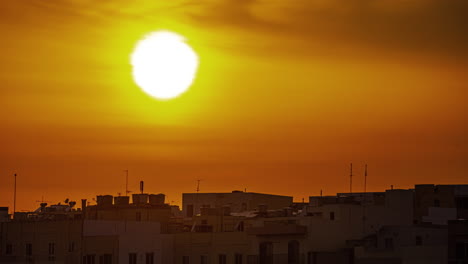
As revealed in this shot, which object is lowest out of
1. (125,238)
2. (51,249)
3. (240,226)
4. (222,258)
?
(222,258)

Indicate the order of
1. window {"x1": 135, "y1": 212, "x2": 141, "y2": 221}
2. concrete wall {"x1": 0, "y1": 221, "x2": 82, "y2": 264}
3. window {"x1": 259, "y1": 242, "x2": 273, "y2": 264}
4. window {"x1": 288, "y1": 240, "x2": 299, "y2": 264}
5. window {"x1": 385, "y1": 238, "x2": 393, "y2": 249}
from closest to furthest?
concrete wall {"x1": 0, "y1": 221, "x2": 82, "y2": 264}
window {"x1": 385, "y1": 238, "x2": 393, "y2": 249}
window {"x1": 288, "y1": 240, "x2": 299, "y2": 264}
window {"x1": 259, "y1": 242, "x2": 273, "y2": 264}
window {"x1": 135, "y1": 212, "x2": 141, "y2": 221}

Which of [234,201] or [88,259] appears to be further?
[234,201]

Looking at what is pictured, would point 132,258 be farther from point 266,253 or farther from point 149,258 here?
point 266,253

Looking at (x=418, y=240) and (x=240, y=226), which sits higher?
(x=240, y=226)

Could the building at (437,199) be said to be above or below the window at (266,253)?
above

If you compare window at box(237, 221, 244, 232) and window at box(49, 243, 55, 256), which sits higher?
window at box(237, 221, 244, 232)

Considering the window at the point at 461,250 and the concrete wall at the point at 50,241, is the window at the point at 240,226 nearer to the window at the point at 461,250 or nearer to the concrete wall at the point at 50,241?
the concrete wall at the point at 50,241

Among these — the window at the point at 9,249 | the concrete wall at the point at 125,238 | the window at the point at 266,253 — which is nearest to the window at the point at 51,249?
the concrete wall at the point at 125,238

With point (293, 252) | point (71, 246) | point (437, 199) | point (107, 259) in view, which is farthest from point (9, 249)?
point (437, 199)

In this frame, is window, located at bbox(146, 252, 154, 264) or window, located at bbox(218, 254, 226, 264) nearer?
window, located at bbox(218, 254, 226, 264)

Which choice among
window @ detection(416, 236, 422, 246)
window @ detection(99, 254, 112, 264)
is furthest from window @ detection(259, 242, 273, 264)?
window @ detection(99, 254, 112, 264)

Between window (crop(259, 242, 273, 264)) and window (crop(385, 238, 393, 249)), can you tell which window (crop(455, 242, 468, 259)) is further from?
window (crop(259, 242, 273, 264))

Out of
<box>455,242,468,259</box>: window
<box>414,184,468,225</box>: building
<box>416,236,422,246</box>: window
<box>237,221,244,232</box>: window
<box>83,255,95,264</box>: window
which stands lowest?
<box>83,255,95,264</box>: window

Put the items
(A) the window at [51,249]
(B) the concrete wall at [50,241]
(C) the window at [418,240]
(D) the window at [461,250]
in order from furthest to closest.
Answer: (C) the window at [418,240] < (A) the window at [51,249] < (B) the concrete wall at [50,241] < (D) the window at [461,250]
